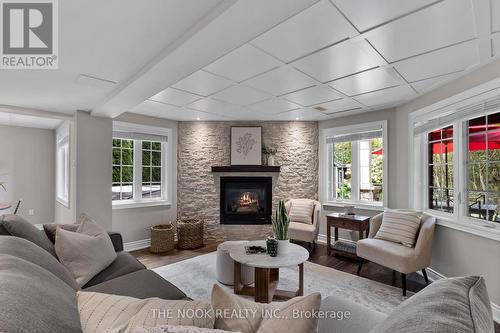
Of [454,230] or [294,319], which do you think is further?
[454,230]

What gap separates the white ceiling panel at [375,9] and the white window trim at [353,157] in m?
2.62

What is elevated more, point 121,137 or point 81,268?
point 121,137

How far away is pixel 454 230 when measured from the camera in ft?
8.96

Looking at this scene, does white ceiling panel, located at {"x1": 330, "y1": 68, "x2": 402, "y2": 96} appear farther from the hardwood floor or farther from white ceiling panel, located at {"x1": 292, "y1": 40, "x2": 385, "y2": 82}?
the hardwood floor

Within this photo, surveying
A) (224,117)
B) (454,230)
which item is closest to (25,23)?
(224,117)

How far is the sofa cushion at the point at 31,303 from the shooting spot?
0.65 meters

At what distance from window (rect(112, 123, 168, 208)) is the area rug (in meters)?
1.54

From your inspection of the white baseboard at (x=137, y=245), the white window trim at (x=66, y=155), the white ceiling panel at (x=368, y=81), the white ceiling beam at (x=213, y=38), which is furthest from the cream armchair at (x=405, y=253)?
the white window trim at (x=66, y=155)

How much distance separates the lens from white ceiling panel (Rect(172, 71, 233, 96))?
2.52 m

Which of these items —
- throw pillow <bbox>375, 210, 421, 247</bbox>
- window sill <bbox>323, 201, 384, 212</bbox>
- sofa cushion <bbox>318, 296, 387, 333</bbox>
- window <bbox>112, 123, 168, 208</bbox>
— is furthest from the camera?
window <bbox>112, 123, 168, 208</bbox>

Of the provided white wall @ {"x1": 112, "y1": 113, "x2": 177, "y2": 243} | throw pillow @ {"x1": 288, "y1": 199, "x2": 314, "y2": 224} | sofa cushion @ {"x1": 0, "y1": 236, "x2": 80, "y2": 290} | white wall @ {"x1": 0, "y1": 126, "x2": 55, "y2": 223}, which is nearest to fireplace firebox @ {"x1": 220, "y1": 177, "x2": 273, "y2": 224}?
throw pillow @ {"x1": 288, "y1": 199, "x2": 314, "y2": 224}

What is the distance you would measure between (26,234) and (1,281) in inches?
48.7

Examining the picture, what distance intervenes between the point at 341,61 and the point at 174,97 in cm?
204

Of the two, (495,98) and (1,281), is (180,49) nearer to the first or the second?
(1,281)
